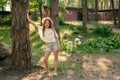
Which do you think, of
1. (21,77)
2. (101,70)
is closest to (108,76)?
(101,70)

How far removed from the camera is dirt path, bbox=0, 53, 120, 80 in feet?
29.7

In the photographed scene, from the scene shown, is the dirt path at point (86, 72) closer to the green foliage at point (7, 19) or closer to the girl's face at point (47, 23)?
the girl's face at point (47, 23)

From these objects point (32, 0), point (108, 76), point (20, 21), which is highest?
point (32, 0)

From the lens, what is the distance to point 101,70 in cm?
1038

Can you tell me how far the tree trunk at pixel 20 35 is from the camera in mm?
9195

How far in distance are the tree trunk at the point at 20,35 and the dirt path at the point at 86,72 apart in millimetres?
421

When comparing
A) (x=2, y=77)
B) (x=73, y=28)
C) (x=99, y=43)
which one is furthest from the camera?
(x=73, y=28)

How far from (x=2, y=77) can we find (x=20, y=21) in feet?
6.45

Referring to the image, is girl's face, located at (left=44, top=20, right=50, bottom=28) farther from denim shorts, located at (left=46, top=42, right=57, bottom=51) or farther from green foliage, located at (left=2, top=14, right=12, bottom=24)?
green foliage, located at (left=2, top=14, right=12, bottom=24)

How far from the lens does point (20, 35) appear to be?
9227mm

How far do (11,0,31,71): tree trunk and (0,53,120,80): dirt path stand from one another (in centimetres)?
42

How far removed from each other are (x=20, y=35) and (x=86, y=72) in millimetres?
2768

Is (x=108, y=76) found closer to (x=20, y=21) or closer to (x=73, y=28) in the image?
(x=20, y=21)

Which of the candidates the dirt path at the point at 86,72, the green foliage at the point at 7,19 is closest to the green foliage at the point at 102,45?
the dirt path at the point at 86,72
